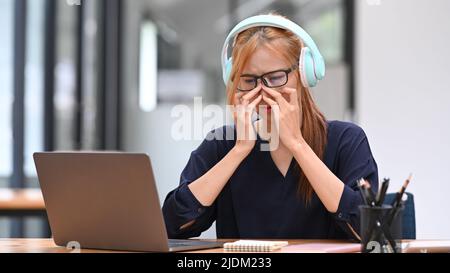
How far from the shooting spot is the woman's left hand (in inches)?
72.1

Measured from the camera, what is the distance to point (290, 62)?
75.2 inches

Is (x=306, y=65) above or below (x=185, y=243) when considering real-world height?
above

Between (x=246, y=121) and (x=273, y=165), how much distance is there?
182 mm

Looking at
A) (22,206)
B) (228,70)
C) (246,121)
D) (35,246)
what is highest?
(228,70)

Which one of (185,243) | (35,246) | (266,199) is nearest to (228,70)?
(266,199)

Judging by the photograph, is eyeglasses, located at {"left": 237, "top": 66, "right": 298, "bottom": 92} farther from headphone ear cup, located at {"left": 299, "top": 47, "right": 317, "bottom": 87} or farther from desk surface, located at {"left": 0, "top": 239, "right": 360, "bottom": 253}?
desk surface, located at {"left": 0, "top": 239, "right": 360, "bottom": 253}

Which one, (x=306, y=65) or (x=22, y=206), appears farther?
(x=22, y=206)

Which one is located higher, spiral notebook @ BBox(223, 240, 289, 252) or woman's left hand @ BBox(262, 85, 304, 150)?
woman's left hand @ BBox(262, 85, 304, 150)

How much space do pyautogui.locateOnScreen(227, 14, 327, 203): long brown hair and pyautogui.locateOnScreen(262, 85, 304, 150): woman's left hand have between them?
92mm

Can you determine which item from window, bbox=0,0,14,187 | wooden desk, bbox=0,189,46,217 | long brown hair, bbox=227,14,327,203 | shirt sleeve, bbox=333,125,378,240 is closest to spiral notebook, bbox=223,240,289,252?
shirt sleeve, bbox=333,125,378,240

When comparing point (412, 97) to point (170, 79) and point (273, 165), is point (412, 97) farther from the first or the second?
point (273, 165)

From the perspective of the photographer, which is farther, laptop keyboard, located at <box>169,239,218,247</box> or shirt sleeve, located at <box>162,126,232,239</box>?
shirt sleeve, located at <box>162,126,232,239</box>

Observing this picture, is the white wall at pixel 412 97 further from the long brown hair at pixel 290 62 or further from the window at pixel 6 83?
the long brown hair at pixel 290 62

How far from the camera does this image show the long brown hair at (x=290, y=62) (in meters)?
1.89
